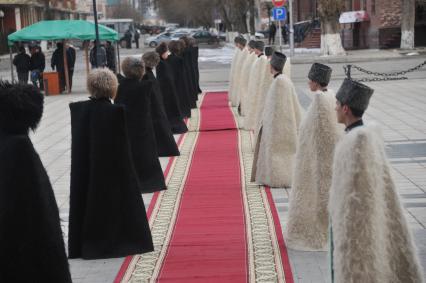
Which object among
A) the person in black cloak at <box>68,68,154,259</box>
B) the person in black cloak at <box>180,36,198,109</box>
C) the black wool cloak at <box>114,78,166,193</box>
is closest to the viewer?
Result: the person in black cloak at <box>68,68,154,259</box>

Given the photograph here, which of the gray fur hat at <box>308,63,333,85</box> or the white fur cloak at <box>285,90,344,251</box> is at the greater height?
the gray fur hat at <box>308,63,333,85</box>

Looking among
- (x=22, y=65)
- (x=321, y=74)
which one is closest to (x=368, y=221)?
(x=321, y=74)

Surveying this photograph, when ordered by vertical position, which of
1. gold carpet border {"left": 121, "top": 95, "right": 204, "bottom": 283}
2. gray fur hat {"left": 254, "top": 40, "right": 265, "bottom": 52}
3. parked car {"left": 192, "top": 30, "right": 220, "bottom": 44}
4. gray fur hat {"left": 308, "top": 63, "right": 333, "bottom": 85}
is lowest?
parked car {"left": 192, "top": 30, "right": 220, "bottom": 44}

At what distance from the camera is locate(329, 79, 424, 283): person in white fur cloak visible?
16.9 feet

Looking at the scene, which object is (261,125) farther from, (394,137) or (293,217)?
(394,137)

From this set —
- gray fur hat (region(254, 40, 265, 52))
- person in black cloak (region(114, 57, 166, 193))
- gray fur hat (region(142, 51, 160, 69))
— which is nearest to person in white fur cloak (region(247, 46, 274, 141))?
gray fur hat (region(254, 40, 265, 52))

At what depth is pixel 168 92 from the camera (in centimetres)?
1623

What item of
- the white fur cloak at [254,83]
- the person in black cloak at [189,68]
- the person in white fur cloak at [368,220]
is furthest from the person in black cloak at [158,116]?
the person in white fur cloak at [368,220]

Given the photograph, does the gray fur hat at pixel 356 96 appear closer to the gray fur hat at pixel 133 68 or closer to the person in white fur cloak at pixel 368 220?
the person in white fur cloak at pixel 368 220

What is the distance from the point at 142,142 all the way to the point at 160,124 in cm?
241

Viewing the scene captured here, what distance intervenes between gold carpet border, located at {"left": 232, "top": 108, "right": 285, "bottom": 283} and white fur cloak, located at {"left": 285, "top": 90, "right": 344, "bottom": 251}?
0.32 metres

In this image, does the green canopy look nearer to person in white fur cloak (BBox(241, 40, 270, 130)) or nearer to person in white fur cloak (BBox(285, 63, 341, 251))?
person in white fur cloak (BBox(241, 40, 270, 130))

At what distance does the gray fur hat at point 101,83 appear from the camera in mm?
7988

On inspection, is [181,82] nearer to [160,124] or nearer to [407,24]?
[160,124]
